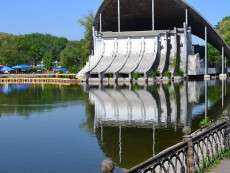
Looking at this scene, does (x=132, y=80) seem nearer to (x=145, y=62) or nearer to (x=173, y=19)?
(x=145, y=62)

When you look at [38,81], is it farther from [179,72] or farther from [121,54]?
[179,72]

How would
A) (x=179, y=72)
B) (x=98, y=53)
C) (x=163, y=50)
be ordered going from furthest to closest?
1. (x=98, y=53)
2. (x=163, y=50)
3. (x=179, y=72)

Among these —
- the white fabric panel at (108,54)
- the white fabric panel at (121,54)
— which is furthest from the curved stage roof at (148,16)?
the white fabric panel at (121,54)

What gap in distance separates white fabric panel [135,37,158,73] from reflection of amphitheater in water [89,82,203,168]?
3435 cm

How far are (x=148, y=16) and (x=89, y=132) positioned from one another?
205ft

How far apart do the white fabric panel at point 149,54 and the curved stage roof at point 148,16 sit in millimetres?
6921

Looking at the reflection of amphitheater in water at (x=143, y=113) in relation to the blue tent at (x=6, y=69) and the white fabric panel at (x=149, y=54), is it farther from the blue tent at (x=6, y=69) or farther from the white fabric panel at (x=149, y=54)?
the blue tent at (x=6, y=69)

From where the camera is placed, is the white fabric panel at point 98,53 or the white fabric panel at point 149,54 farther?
the white fabric panel at point 98,53

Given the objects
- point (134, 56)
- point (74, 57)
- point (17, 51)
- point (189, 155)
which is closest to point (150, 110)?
point (189, 155)

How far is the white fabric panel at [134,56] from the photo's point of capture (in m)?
A: 67.4

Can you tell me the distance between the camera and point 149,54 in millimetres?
70125

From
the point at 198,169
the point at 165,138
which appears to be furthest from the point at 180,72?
the point at 198,169

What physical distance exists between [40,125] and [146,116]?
5.81 meters

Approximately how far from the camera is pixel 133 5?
75.6 metres
